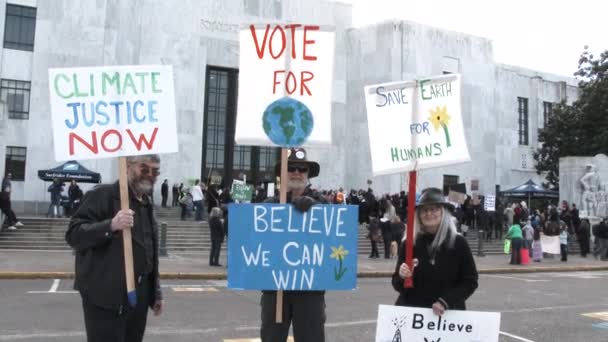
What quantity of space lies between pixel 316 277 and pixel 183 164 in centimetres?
2995

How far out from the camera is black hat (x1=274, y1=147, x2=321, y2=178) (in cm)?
443

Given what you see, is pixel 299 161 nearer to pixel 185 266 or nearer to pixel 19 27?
pixel 185 266

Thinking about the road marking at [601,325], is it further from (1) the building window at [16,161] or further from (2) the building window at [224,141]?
(1) the building window at [16,161]

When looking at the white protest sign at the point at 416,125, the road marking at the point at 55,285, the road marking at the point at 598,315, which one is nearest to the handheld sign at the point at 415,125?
the white protest sign at the point at 416,125

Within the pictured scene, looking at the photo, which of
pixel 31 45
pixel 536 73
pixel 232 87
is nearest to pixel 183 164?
pixel 232 87

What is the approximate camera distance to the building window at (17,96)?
29.6 m

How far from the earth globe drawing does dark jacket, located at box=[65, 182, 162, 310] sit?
1304 millimetres

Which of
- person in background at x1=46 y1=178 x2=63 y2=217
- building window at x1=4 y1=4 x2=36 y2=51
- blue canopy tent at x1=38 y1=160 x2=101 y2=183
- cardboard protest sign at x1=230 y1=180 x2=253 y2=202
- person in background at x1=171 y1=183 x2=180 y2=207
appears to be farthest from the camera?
person in background at x1=171 y1=183 x2=180 y2=207

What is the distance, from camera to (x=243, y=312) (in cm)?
934

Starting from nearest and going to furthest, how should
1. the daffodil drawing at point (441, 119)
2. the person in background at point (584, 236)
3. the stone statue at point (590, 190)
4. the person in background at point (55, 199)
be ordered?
1. the daffodil drawing at point (441, 119)
2. the person in background at point (55, 199)
3. the person in background at point (584, 236)
4. the stone statue at point (590, 190)

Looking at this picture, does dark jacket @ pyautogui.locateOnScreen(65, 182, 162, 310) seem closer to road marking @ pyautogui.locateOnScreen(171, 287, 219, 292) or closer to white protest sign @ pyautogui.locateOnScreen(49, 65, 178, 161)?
white protest sign @ pyautogui.locateOnScreen(49, 65, 178, 161)

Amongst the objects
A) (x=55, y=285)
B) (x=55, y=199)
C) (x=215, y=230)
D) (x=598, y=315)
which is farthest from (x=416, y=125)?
(x=55, y=199)

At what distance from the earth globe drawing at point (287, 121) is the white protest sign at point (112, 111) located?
29.5 inches

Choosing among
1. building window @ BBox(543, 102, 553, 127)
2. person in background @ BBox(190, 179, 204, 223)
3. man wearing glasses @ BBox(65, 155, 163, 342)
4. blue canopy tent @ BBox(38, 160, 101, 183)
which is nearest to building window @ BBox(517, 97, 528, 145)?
building window @ BBox(543, 102, 553, 127)
